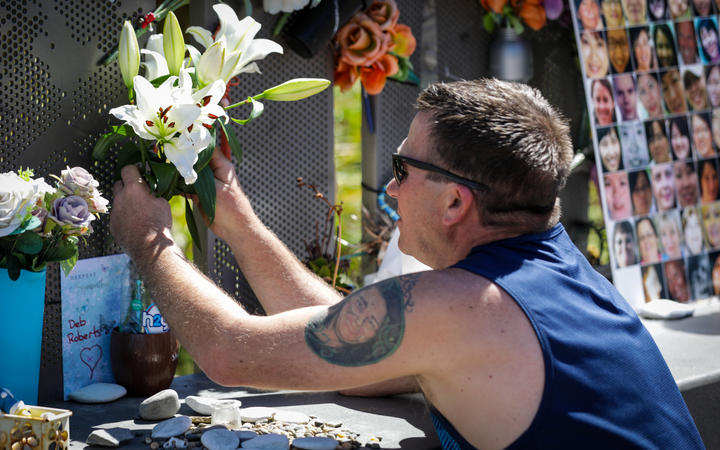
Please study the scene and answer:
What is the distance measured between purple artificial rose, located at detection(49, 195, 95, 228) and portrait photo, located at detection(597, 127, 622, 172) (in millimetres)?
1943

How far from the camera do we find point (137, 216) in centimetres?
191

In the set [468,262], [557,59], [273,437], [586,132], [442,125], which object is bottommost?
[273,437]

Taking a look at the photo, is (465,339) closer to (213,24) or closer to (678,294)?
(213,24)

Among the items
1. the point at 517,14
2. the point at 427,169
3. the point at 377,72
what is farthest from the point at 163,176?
the point at 517,14

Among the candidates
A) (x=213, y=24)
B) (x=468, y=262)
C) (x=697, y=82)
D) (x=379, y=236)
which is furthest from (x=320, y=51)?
(x=697, y=82)

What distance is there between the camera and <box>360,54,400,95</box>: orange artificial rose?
8.73ft

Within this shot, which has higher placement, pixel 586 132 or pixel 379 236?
pixel 586 132

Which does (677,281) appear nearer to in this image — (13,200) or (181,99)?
(181,99)

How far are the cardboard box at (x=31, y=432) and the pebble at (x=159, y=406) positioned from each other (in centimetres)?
34

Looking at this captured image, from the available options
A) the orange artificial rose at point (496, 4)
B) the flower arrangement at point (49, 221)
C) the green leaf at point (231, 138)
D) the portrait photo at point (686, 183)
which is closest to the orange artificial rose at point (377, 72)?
the orange artificial rose at point (496, 4)

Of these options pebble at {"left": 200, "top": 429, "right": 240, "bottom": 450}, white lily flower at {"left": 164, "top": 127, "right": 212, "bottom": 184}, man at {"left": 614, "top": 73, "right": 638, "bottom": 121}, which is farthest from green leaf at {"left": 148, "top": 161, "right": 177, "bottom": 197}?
man at {"left": 614, "top": 73, "right": 638, "bottom": 121}

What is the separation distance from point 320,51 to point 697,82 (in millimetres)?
1624

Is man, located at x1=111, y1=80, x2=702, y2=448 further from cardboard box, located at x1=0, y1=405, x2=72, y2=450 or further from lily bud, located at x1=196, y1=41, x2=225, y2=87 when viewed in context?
lily bud, located at x1=196, y1=41, x2=225, y2=87

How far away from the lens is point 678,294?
10.8 ft
